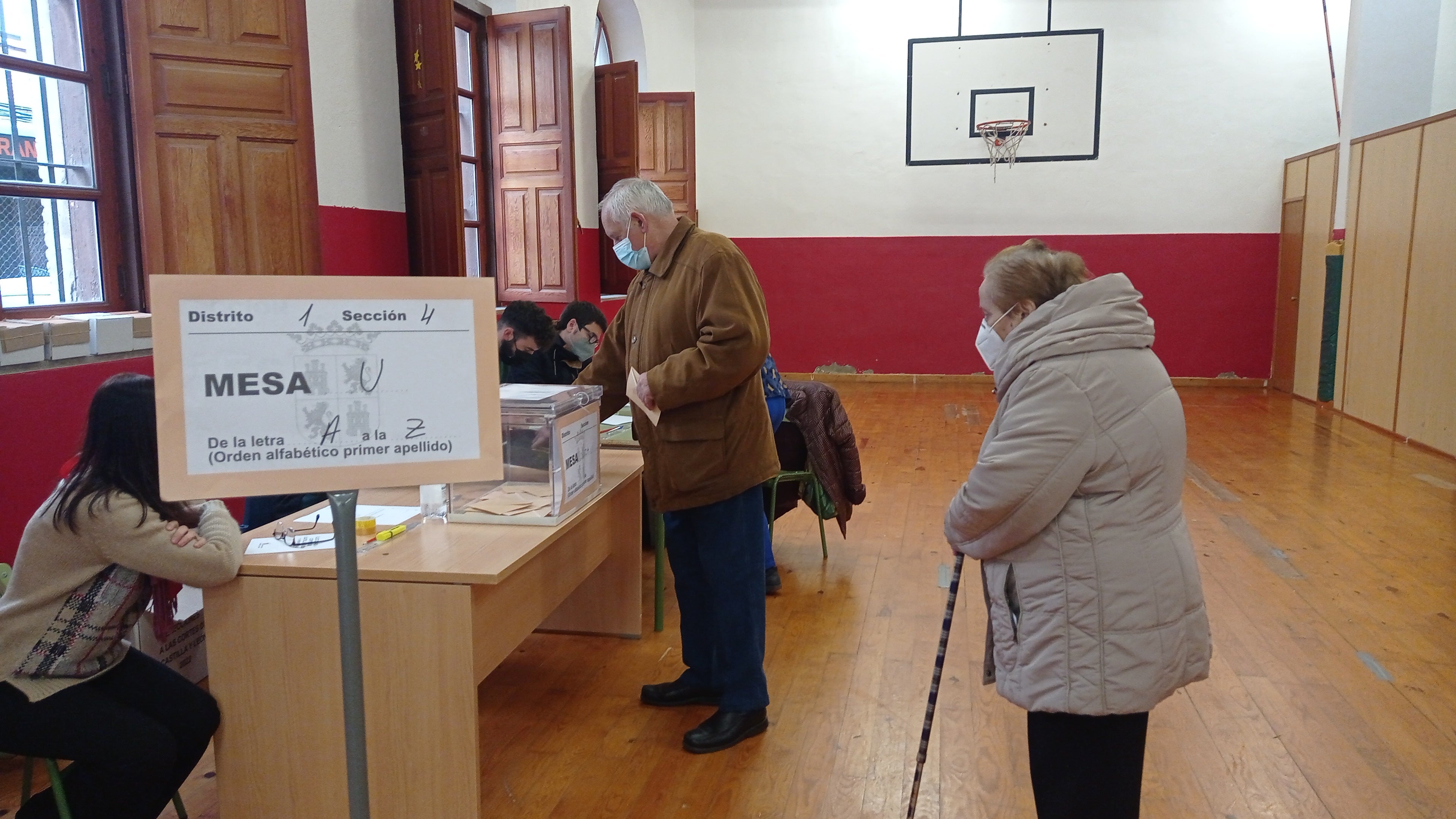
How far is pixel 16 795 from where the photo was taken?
216cm

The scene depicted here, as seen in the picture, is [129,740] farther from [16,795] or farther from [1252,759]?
[1252,759]

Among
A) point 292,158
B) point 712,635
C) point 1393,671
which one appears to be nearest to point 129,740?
point 712,635

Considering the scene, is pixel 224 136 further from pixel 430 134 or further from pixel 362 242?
pixel 430 134

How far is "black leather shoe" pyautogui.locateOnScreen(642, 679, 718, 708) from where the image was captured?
2.70 meters

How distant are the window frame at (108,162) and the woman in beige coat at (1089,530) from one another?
10.5ft

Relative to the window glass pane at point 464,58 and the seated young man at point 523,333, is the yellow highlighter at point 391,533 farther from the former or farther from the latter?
the window glass pane at point 464,58

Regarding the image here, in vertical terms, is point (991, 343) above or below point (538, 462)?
above

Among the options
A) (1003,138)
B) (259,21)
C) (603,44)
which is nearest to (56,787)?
(259,21)

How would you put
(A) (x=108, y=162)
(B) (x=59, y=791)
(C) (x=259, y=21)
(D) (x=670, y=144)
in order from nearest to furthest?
(B) (x=59, y=791) < (A) (x=108, y=162) < (C) (x=259, y=21) < (D) (x=670, y=144)

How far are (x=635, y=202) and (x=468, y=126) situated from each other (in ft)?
13.6

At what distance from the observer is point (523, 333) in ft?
11.6

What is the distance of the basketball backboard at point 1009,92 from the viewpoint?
866 cm

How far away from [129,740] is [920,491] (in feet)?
13.3

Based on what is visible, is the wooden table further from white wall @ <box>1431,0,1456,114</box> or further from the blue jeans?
white wall @ <box>1431,0,1456,114</box>
